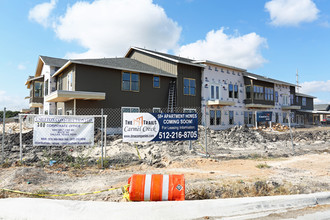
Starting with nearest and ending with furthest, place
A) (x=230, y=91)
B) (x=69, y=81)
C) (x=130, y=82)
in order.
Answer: (x=69, y=81), (x=130, y=82), (x=230, y=91)

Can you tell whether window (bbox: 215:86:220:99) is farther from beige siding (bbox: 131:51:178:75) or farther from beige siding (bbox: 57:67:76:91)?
beige siding (bbox: 57:67:76:91)

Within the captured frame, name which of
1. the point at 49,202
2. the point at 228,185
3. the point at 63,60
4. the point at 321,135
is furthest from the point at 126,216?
the point at 63,60

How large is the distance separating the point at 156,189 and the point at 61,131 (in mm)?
5196

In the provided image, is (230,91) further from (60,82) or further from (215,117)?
(60,82)

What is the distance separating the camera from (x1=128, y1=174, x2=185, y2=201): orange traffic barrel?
524cm

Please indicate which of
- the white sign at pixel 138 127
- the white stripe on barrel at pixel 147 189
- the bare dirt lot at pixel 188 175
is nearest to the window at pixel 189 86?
the bare dirt lot at pixel 188 175

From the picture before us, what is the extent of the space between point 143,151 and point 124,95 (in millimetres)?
10034

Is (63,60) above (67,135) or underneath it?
above

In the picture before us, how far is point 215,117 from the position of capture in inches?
1088

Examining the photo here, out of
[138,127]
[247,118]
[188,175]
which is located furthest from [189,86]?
[188,175]

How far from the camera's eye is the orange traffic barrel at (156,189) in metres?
5.24

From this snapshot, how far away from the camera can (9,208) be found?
4.94 meters

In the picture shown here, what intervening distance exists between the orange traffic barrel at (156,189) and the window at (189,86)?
20.1m

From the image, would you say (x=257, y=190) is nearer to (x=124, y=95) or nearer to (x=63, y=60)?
(x=124, y=95)
